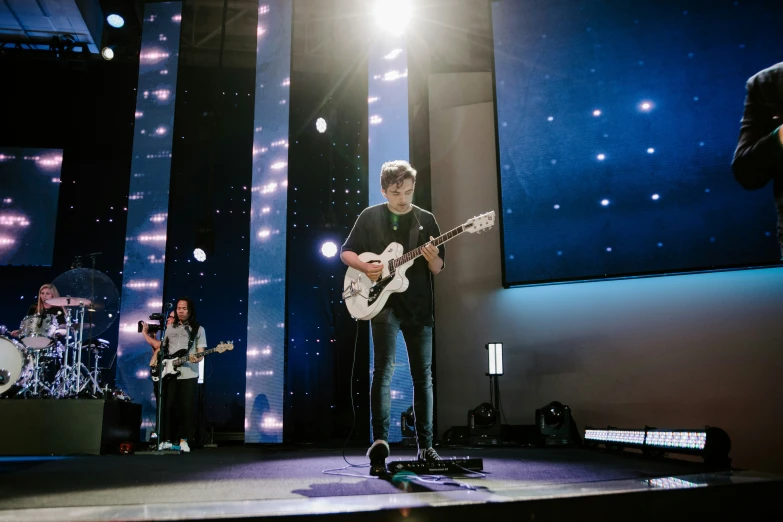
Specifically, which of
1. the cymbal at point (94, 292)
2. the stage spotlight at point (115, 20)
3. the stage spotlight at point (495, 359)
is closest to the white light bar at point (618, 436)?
the stage spotlight at point (495, 359)

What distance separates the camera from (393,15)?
731cm

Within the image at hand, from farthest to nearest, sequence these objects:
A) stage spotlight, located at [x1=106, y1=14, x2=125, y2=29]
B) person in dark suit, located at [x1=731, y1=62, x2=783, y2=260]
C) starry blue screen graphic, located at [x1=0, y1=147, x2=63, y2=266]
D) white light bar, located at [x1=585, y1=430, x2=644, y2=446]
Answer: starry blue screen graphic, located at [x1=0, y1=147, x2=63, y2=266]
stage spotlight, located at [x1=106, y1=14, x2=125, y2=29]
white light bar, located at [x1=585, y1=430, x2=644, y2=446]
person in dark suit, located at [x1=731, y1=62, x2=783, y2=260]

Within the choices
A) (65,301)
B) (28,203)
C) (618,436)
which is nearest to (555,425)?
(618,436)

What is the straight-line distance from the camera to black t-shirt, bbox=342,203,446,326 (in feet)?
10.9

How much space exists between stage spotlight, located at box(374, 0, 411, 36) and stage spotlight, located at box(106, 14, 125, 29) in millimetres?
→ 3497

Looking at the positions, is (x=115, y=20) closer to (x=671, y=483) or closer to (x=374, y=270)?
(x=374, y=270)

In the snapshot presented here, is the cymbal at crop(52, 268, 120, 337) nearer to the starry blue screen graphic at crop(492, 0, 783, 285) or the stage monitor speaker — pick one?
the stage monitor speaker

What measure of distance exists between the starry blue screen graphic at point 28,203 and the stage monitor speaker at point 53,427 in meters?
3.45

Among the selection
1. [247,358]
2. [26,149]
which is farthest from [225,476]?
[26,149]

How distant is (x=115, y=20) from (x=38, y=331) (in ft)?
14.1

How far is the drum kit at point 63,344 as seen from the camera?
6.04 metres

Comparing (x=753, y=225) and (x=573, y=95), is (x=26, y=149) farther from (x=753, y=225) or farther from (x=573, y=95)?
(x=753, y=225)

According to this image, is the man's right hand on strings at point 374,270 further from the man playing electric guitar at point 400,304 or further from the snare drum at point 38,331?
the snare drum at point 38,331

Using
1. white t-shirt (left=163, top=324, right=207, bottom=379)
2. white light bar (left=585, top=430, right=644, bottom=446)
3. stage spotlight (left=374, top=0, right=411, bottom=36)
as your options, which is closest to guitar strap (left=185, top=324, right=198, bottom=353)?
white t-shirt (left=163, top=324, right=207, bottom=379)
